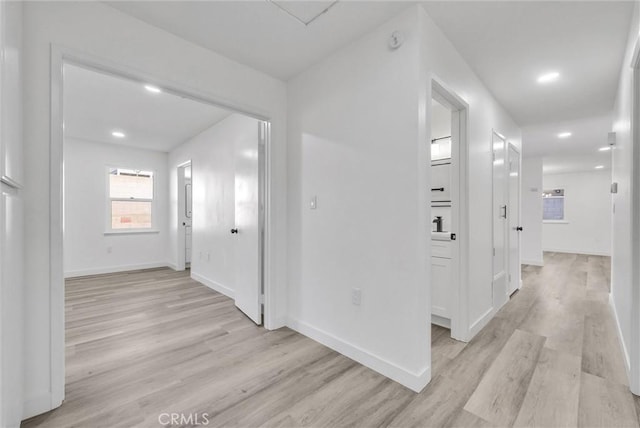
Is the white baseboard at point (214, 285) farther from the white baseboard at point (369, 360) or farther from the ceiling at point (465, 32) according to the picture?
the ceiling at point (465, 32)

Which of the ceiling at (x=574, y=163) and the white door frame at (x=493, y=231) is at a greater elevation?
the ceiling at (x=574, y=163)

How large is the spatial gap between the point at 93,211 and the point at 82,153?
1062mm

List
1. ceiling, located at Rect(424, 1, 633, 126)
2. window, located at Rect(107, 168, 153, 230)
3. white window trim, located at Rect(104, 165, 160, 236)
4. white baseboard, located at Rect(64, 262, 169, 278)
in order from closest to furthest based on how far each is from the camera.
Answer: ceiling, located at Rect(424, 1, 633, 126) → white baseboard, located at Rect(64, 262, 169, 278) → white window trim, located at Rect(104, 165, 160, 236) → window, located at Rect(107, 168, 153, 230)

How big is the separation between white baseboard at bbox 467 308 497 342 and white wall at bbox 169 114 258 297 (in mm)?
2822

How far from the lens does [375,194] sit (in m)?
1.99

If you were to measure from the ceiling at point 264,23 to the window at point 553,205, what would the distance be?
29.6ft

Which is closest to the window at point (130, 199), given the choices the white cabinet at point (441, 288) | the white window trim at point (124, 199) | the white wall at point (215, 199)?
the white window trim at point (124, 199)

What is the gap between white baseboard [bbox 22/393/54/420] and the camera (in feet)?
4.91

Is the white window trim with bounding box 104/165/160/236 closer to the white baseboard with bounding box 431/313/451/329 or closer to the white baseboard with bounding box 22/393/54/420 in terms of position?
the white baseboard with bounding box 22/393/54/420

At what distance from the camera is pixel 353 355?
213 centimetres

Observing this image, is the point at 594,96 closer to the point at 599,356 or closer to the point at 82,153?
the point at 599,356

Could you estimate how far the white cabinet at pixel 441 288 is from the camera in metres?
2.64

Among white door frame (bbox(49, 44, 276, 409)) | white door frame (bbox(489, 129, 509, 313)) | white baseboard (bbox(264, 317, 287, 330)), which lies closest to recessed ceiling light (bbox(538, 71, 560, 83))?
white door frame (bbox(489, 129, 509, 313))

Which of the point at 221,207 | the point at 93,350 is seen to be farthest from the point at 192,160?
the point at 93,350
